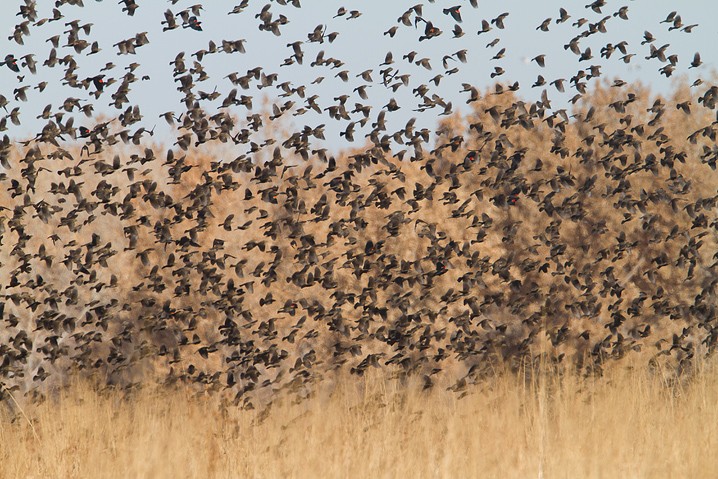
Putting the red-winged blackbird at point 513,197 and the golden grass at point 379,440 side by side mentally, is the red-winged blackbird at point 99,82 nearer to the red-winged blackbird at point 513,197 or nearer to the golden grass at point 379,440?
the golden grass at point 379,440

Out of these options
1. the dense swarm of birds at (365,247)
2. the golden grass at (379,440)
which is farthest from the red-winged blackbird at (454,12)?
the golden grass at (379,440)

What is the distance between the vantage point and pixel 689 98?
20.3m

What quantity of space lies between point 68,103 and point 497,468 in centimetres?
875

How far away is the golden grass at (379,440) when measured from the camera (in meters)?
11.8

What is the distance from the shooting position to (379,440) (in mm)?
12477

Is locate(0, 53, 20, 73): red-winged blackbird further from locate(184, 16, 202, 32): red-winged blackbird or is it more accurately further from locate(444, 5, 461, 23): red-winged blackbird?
locate(444, 5, 461, 23): red-winged blackbird

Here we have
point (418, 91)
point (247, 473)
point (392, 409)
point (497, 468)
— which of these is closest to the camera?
point (247, 473)

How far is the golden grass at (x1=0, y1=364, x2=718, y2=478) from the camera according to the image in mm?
11758

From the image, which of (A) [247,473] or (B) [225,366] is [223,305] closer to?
(B) [225,366]

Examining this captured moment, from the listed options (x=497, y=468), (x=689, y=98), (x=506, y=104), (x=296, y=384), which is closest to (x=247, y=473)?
(x=497, y=468)

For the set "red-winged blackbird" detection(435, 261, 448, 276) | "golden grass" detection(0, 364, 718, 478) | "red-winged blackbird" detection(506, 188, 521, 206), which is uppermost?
"red-winged blackbird" detection(506, 188, 521, 206)

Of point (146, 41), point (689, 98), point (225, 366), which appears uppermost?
point (146, 41)

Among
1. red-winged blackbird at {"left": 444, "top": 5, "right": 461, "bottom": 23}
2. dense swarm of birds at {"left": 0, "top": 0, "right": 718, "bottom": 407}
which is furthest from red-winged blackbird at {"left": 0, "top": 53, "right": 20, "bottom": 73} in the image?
red-winged blackbird at {"left": 444, "top": 5, "right": 461, "bottom": 23}

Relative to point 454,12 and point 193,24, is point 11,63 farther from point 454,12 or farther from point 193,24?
point 454,12
